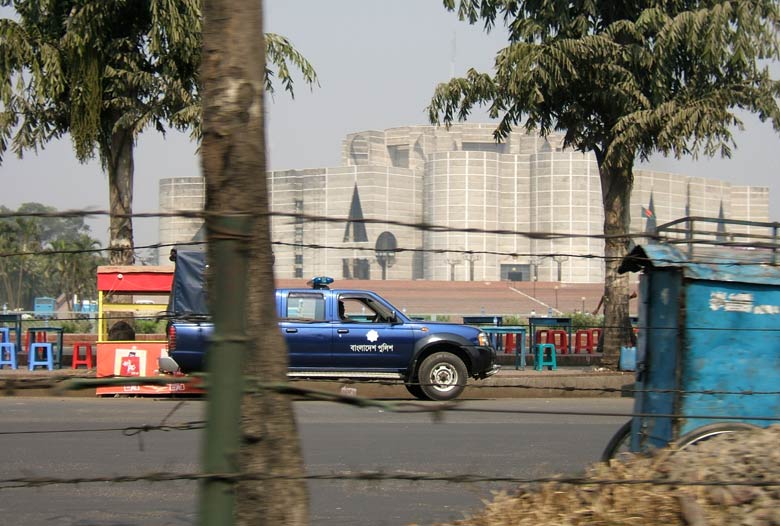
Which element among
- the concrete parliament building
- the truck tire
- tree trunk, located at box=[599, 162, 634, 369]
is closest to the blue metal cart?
the truck tire

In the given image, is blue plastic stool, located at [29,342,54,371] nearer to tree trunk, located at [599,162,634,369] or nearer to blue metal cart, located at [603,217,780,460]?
tree trunk, located at [599,162,634,369]

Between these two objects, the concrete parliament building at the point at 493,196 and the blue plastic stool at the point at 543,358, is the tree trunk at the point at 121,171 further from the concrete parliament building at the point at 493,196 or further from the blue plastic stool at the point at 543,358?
the concrete parliament building at the point at 493,196

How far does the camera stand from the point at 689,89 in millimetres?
17516

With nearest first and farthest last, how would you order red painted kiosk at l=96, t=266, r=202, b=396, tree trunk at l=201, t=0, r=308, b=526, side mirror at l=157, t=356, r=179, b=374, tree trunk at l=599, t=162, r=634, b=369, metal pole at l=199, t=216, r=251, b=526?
metal pole at l=199, t=216, r=251, b=526, tree trunk at l=201, t=0, r=308, b=526, side mirror at l=157, t=356, r=179, b=374, red painted kiosk at l=96, t=266, r=202, b=396, tree trunk at l=599, t=162, r=634, b=369

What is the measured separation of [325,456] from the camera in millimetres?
8641

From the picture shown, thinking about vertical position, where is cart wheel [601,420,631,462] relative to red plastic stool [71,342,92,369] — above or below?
above

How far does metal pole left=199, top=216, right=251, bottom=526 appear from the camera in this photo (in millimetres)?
2949

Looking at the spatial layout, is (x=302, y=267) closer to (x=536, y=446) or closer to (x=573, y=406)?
(x=573, y=406)

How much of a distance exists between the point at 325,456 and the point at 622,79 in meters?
11.0

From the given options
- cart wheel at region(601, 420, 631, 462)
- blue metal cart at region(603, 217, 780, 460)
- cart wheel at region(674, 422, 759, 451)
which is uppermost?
blue metal cart at region(603, 217, 780, 460)

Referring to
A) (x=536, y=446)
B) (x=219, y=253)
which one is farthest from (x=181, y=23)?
(x=219, y=253)

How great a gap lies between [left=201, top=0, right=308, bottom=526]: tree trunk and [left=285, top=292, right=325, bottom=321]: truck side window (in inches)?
437

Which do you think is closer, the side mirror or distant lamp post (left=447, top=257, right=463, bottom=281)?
the side mirror

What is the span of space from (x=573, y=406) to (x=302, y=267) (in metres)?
46.8
